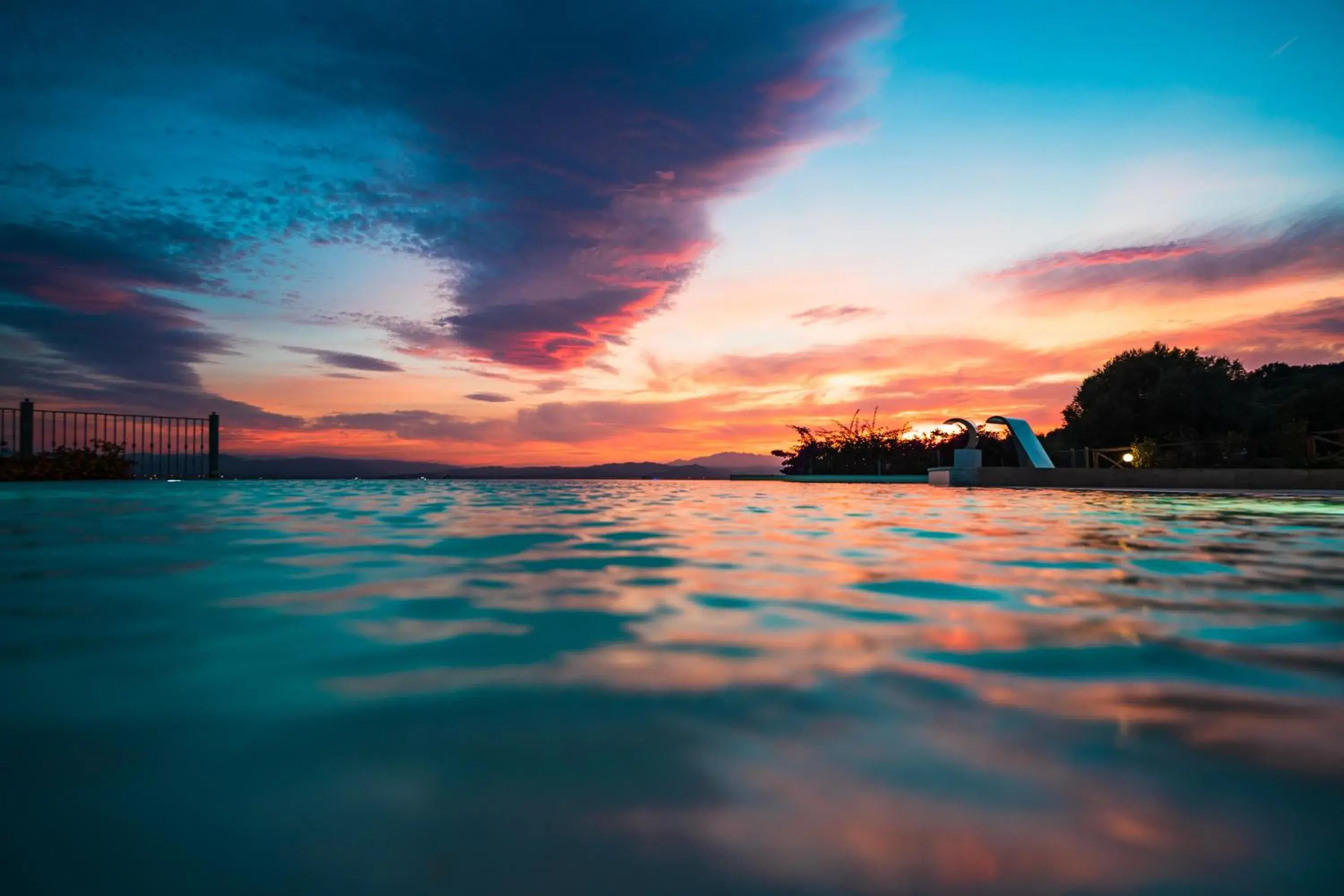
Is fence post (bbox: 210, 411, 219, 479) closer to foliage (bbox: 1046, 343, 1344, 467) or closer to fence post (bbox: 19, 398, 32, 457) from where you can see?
fence post (bbox: 19, 398, 32, 457)

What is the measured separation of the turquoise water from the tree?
23318 millimetres

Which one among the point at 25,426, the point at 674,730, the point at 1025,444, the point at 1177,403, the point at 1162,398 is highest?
the point at 1162,398

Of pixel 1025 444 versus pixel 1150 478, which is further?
pixel 1025 444

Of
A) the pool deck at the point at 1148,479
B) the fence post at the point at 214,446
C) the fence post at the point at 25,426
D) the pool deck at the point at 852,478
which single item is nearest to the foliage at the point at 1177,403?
the pool deck at the point at 852,478

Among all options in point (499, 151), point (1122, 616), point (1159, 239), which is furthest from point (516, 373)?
point (1122, 616)

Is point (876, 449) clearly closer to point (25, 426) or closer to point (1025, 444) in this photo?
point (1025, 444)

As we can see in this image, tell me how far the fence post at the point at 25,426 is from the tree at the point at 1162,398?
→ 97.9 ft

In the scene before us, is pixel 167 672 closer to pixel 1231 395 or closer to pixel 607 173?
pixel 607 173

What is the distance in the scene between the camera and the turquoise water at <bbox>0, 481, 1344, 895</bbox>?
872mm

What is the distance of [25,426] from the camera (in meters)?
12.9

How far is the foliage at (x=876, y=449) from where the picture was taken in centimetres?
1911

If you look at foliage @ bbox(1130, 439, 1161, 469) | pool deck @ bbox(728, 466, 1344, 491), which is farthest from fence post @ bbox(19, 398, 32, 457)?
foliage @ bbox(1130, 439, 1161, 469)

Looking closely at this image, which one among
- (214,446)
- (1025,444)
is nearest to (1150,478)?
(1025,444)

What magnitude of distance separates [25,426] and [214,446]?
11.6ft
